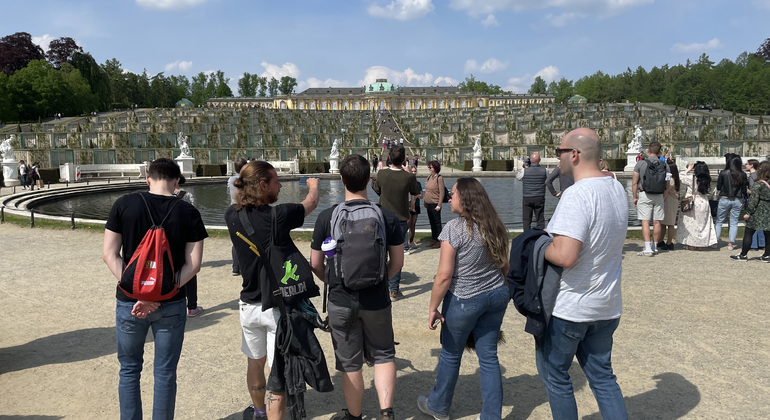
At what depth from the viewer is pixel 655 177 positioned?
9.05 m

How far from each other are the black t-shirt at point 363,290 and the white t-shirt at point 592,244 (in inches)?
42.1

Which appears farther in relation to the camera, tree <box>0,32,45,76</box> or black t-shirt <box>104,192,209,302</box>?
tree <box>0,32,45,76</box>

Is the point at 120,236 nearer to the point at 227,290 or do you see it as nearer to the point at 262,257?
the point at 262,257

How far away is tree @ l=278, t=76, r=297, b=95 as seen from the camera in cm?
16812

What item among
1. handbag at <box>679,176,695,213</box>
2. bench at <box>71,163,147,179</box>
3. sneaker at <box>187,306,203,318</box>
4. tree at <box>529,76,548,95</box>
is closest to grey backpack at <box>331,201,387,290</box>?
sneaker at <box>187,306,203,318</box>

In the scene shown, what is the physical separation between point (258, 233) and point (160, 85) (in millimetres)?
136998

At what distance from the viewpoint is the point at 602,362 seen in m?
3.17

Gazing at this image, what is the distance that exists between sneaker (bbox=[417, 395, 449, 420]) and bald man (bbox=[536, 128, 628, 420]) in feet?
3.24

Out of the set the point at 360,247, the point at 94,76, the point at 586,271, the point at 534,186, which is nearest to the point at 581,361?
the point at 586,271

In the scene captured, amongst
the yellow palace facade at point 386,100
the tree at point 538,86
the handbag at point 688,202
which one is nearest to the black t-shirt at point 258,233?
the handbag at point 688,202

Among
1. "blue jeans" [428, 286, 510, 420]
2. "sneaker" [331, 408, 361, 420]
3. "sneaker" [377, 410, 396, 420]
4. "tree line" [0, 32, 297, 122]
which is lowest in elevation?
"sneaker" [331, 408, 361, 420]

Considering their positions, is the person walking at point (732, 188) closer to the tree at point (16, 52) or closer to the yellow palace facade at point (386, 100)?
the tree at point (16, 52)

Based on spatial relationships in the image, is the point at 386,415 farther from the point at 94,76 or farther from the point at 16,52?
the point at 94,76

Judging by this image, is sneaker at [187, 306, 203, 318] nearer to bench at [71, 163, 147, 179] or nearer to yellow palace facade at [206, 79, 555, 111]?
bench at [71, 163, 147, 179]
